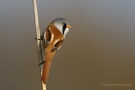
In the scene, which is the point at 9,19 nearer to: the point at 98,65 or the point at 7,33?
the point at 7,33

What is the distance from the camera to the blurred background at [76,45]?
98 cm

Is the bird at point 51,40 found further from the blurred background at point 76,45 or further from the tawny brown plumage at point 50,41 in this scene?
the blurred background at point 76,45

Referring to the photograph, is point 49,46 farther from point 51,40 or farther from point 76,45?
point 76,45

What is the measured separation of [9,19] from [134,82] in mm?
663

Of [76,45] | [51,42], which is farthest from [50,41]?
[76,45]

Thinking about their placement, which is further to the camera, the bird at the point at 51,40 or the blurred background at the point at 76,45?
the blurred background at the point at 76,45

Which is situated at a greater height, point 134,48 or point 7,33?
point 7,33

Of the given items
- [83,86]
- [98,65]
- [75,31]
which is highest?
[75,31]

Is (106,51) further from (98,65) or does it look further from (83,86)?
(83,86)

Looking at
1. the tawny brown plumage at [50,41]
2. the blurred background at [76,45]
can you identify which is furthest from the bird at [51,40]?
the blurred background at [76,45]

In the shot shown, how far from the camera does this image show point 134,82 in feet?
3.37

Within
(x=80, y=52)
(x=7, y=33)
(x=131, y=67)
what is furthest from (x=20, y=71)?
(x=131, y=67)

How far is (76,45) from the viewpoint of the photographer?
102 cm

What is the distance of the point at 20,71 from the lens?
1.07m
